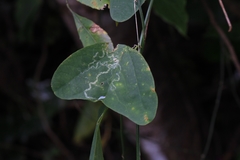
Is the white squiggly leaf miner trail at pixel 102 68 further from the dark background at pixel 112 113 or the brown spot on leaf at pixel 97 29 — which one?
the dark background at pixel 112 113

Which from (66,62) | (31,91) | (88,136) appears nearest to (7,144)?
(31,91)

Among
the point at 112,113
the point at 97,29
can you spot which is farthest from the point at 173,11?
the point at 112,113

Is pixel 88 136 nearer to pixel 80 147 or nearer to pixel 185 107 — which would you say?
pixel 80 147

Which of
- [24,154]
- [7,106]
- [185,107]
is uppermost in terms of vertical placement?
[185,107]

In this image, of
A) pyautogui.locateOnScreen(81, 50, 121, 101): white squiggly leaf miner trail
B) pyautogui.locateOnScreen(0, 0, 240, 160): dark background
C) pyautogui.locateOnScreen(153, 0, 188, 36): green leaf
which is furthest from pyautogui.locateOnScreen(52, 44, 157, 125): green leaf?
pyautogui.locateOnScreen(0, 0, 240, 160): dark background

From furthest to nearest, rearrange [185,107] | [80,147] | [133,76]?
[80,147] → [185,107] → [133,76]

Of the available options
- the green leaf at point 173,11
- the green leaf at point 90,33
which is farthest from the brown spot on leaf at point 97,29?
the green leaf at point 173,11

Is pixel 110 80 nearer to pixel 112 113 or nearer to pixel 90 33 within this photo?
pixel 90 33
